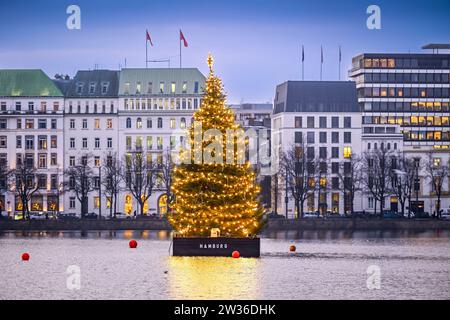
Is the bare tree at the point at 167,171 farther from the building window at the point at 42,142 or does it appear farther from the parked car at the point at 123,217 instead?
the building window at the point at 42,142

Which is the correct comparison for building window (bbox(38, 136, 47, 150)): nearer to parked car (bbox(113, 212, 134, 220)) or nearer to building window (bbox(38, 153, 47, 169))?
building window (bbox(38, 153, 47, 169))

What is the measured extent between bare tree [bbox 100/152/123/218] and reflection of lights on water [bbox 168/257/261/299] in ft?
254

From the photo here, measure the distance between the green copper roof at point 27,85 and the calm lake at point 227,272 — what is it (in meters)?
70.5

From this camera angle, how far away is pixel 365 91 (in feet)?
611

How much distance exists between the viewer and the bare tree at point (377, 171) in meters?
154

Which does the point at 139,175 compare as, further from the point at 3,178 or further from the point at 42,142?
the point at 42,142

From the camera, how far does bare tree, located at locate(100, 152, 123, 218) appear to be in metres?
152

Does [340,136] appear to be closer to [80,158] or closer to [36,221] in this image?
[80,158]

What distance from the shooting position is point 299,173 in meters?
155

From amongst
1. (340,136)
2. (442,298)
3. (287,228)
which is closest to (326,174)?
(340,136)

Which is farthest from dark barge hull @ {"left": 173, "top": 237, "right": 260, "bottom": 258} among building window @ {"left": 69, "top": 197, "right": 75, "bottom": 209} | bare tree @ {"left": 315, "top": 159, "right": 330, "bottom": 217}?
building window @ {"left": 69, "top": 197, "right": 75, "bottom": 209}
